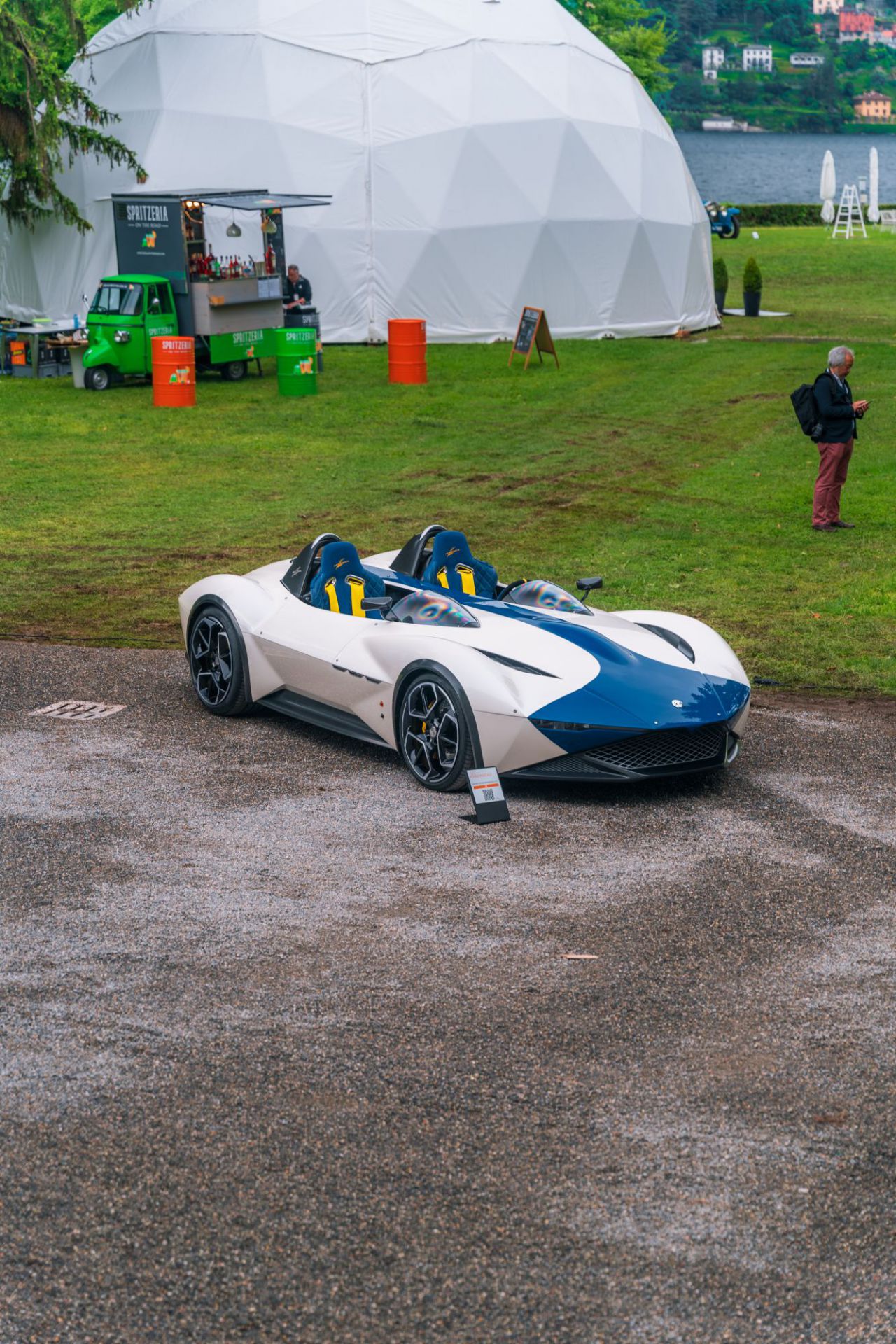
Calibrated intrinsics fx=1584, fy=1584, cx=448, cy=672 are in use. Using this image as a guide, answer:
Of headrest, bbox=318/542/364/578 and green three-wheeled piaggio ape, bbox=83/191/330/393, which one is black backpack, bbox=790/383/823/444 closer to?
headrest, bbox=318/542/364/578

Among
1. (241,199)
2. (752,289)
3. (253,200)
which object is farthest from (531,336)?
(752,289)

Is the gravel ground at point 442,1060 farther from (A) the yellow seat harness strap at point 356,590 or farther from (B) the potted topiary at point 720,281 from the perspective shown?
(B) the potted topiary at point 720,281

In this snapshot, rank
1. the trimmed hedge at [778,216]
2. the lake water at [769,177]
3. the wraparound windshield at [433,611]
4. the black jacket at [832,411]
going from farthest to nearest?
the lake water at [769,177] → the trimmed hedge at [778,216] → the black jacket at [832,411] → the wraparound windshield at [433,611]

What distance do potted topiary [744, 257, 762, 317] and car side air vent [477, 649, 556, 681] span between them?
3226 centimetres

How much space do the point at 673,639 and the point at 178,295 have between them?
21.5 meters

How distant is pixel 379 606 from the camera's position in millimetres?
9531

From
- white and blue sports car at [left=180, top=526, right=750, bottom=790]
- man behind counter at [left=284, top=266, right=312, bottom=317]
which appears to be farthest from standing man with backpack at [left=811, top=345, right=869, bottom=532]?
man behind counter at [left=284, top=266, right=312, bottom=317]

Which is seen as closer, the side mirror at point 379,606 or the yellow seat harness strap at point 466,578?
the side mirror at point 379,606

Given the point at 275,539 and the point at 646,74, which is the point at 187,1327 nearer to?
the point at 275,539

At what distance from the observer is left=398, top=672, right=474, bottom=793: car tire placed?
346 inches

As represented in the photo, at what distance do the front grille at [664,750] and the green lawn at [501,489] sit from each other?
2.75 meters

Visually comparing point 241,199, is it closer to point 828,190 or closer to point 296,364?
point 296,364

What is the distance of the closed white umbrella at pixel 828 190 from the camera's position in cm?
7119

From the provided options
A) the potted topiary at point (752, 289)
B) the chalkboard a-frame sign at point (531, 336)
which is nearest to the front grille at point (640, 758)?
the chalkboard a-frame sign at point (531, 336)
